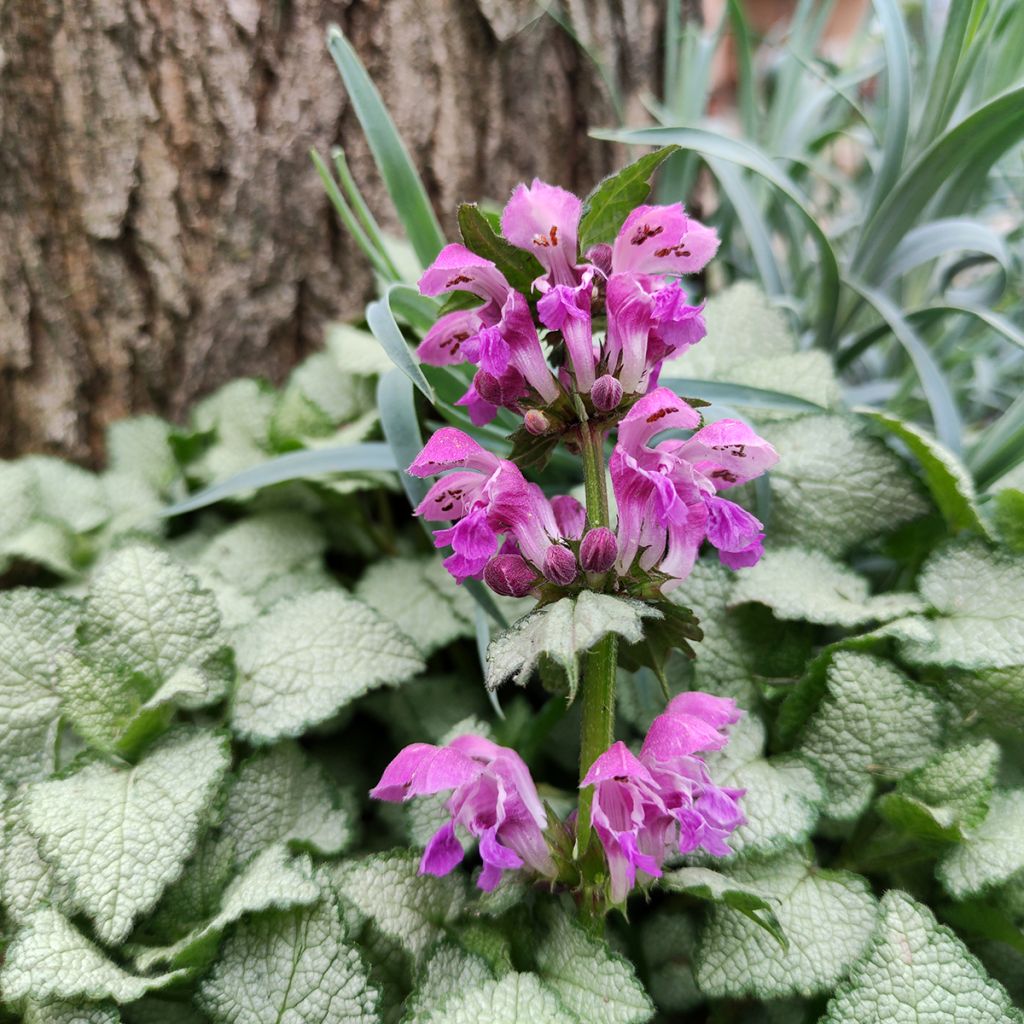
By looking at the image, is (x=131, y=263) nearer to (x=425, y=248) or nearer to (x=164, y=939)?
(x=425, y=248)

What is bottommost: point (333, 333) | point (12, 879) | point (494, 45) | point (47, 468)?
point (12, 879)

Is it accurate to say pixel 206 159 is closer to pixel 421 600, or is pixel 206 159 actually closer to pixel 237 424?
pixel 237 424

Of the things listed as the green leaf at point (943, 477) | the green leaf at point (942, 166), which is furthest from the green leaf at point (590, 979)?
the green leaf at point (942, 166)

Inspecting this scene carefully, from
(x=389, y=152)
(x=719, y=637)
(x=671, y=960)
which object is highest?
(x=389, y=152)

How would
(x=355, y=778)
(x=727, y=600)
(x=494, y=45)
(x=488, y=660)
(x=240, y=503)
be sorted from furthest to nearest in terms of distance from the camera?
(x=494, y=45) < (x=240, y=503) < (x=355, y=778) < (x=727, y=600) < (x=488, y=660)

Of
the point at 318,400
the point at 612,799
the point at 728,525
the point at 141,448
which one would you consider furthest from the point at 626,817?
the point at 141,448

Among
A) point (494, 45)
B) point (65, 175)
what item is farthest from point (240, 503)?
point (494, 45)
